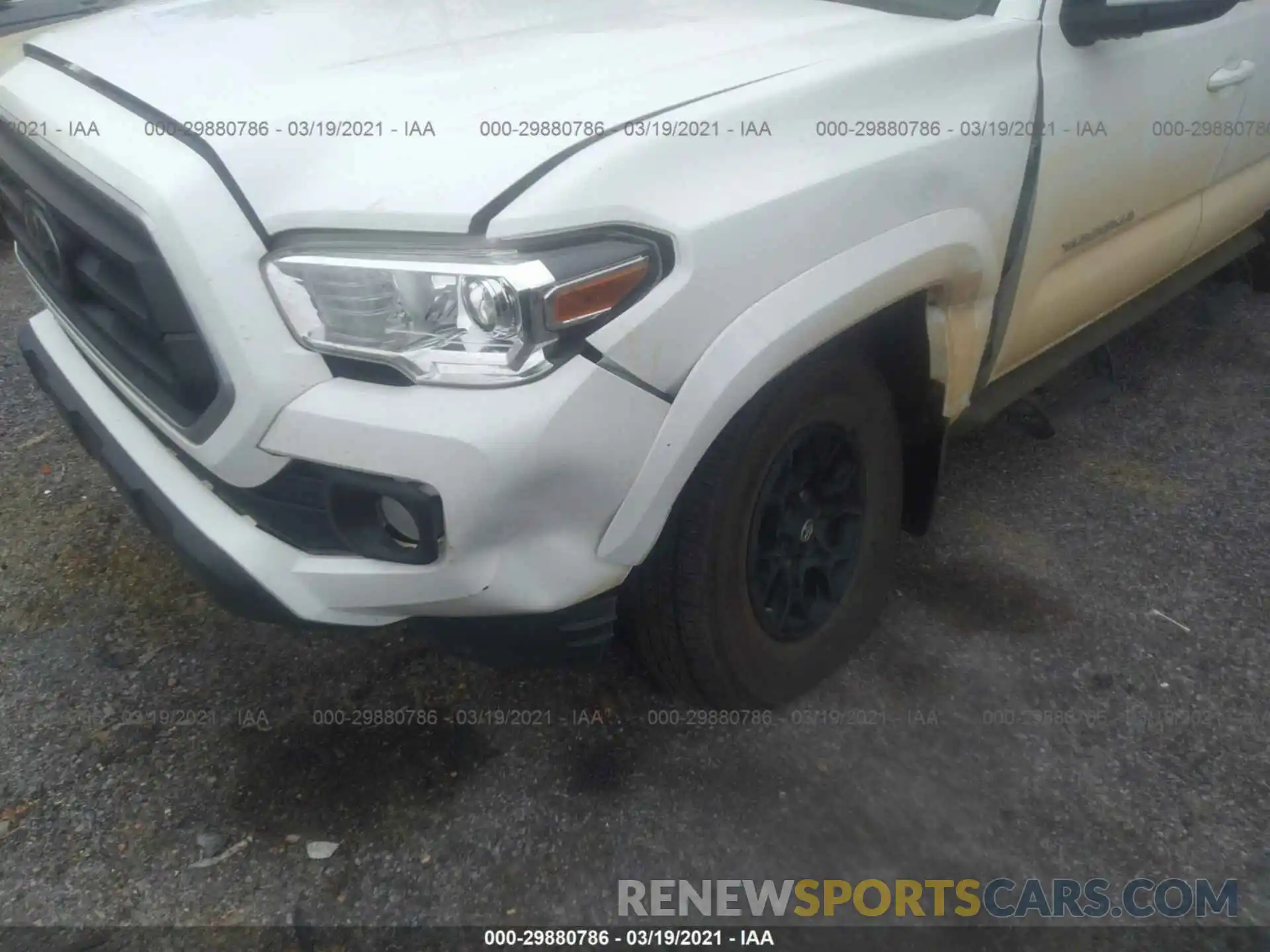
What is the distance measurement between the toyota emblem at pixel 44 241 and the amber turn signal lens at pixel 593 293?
1086 mm

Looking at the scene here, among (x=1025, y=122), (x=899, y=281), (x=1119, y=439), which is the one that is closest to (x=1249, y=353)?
(x=1119, y=439)

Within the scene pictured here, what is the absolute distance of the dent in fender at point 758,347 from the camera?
1625 millimetres

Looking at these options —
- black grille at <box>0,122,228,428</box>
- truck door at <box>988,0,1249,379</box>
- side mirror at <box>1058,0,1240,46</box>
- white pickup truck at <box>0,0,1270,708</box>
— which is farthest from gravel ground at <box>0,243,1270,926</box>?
side mirror at <box>1058,0,1240,46</box>

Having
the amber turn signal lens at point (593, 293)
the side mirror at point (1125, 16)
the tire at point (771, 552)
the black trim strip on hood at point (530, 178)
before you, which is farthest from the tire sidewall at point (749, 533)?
the side mirror at point (1125, 16)

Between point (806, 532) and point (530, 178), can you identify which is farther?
point (806, 532)

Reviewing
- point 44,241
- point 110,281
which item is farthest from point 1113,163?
point 44,241

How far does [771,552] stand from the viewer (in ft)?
6.97

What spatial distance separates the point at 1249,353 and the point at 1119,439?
107 centimetres

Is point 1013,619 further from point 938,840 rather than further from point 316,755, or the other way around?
point 316,755

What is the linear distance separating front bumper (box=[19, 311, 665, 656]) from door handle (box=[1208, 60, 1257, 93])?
7.01ft

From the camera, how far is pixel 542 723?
2.32 m

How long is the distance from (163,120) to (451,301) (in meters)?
0.64

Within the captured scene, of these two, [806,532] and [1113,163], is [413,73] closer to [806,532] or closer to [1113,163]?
[806,532]

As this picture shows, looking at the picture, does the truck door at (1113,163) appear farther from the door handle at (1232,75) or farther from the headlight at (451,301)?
the headlight at (451,301)
